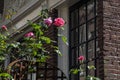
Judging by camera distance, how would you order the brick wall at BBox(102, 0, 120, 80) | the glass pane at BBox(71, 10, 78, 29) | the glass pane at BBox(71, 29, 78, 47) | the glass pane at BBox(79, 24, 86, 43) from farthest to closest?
the glass pane at BBox(71, 10, 78, 29), the glass pane at BBox(71, 29, 78, 47), the glass pane at BBox(79, 24, 86, 43), the brick wall at BBox(102, 0, 120, 80)

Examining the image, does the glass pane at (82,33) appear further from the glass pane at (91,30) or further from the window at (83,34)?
the glass pane at (91,30)

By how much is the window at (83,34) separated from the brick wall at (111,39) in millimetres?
391

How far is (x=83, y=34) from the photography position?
29.4 ft

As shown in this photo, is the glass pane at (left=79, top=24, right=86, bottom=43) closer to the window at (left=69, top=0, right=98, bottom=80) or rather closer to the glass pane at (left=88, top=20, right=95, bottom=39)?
the window at (left=69, top=0, right=98, bottom=80)

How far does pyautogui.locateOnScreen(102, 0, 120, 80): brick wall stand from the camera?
773 cm

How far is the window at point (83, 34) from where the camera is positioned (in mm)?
8430

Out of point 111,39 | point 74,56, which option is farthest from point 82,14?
point 111,39

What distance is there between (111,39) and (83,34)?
1109 millimetres

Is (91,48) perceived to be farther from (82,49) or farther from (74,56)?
(74,56)

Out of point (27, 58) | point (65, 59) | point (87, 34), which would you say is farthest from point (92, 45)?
point (27, 58)

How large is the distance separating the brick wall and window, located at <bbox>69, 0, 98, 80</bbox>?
1.28ft

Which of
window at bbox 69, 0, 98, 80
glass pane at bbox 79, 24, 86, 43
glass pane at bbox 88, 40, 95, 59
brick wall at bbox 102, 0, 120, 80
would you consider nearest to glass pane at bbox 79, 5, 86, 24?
window at bbox 69, 0, 98, 80

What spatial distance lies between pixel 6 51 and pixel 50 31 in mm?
3388

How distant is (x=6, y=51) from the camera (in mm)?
6340
